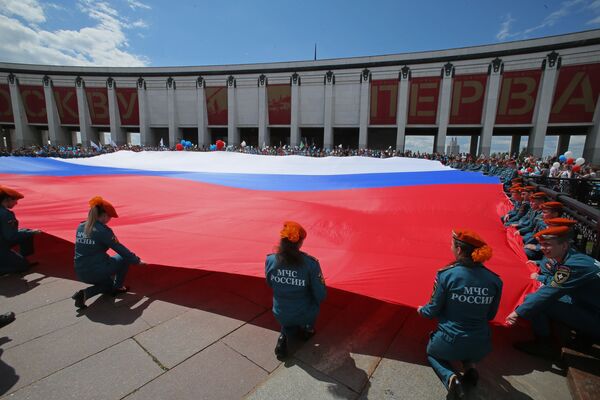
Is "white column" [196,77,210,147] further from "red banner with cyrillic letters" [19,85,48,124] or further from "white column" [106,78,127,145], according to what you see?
"red banner with cyrillic letters" [19,85,48,124]

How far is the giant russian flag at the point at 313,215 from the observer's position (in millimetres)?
3123

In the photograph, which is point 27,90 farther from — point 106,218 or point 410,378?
point 410,378

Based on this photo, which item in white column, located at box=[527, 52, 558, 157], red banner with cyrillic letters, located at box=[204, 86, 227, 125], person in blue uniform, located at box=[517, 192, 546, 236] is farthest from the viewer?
red banner with cyrillic letters, located at box=[204, 86, 227, 125]

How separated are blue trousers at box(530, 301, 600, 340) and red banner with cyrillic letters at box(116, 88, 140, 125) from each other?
42721mm

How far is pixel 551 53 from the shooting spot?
2484 centimetres

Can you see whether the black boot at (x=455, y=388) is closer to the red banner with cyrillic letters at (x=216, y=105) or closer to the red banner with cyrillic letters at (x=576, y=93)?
the red banner with cyrillic letters at (x=576, y=93)

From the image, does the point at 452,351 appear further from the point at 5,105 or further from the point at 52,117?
the point at 5,105

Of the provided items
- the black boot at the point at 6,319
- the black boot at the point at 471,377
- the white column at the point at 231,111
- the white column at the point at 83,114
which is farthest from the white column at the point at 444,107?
the white column at the point at 83,114

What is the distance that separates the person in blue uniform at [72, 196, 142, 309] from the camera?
121 inches

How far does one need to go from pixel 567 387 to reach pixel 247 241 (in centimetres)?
338

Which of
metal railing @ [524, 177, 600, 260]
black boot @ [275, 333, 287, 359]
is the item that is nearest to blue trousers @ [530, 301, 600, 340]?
metal railing @ [524, 177, 600, 260]

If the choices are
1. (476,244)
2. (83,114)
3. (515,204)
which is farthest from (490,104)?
(83,114)

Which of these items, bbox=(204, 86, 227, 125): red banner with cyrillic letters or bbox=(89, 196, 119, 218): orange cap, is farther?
bbox=(204, 86, 227, 125): red banner with cyrillic letters

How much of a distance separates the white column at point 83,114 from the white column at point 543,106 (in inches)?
1990
